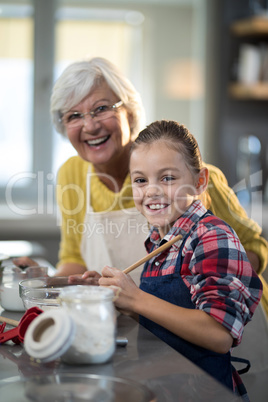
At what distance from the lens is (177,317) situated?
39.5 inches

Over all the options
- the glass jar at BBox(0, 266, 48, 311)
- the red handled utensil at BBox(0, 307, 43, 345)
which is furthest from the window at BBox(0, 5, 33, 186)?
the red handled utensil at BBox(0, 307, 43, 345)

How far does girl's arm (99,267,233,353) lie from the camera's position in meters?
0.99

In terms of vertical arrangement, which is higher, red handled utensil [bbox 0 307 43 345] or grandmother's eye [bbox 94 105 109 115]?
grandmother's eye [bbox 94 105 109 115]

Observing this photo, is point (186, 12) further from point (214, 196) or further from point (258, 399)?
point (258, 399)

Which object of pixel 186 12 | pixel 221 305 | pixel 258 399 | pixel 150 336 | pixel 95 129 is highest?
pixel 186 12

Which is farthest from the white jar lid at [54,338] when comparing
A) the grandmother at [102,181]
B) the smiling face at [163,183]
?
the grandmother at [102,181]

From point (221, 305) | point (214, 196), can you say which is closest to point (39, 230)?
point (214, 196)

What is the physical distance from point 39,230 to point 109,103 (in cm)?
205

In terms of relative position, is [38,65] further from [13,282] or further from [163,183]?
[163,183]

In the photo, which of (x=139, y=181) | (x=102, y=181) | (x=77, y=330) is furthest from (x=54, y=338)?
(x=102, y=181)

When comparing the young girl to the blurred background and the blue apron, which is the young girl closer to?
the blue apron

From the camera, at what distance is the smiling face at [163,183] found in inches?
47.0

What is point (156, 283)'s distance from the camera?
3.94 ft

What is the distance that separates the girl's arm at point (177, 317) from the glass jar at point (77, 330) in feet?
0.44
